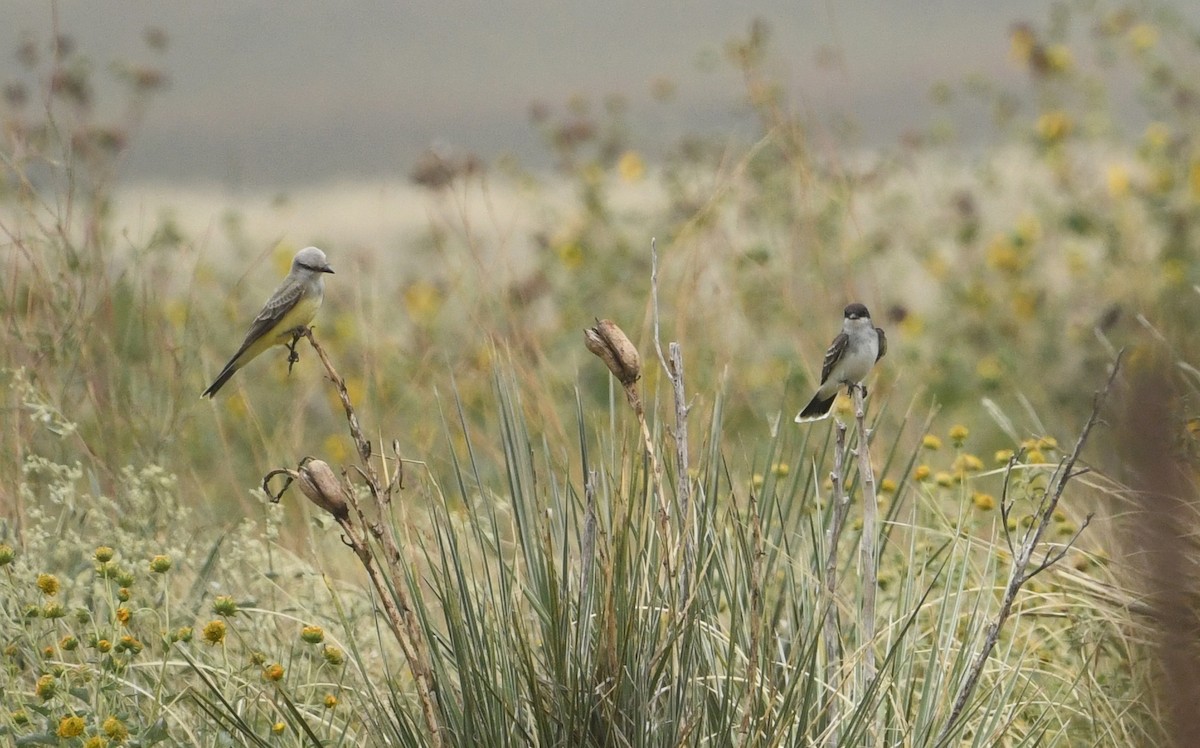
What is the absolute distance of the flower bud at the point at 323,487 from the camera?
1.78 metres

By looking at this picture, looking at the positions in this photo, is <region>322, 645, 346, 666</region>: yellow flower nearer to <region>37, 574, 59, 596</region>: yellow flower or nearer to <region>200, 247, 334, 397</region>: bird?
<region>37, 574, 59, 596</region>: yellow flower

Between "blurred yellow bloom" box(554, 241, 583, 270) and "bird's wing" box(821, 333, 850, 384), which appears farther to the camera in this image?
"blurred yellow bloom" box(554, 241, 583, 270)

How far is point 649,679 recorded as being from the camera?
216cm

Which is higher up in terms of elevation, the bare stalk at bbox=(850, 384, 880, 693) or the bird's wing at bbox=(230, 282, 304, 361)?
the bird's wing at bbox=(230, 282, 304, 361)

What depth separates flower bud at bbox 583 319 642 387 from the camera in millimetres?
1959

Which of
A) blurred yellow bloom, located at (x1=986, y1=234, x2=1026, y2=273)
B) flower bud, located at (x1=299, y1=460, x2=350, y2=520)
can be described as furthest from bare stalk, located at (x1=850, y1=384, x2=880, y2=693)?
blurred yellow bloom, located at (x1=986, y1=234, x2=1026, y2=273)

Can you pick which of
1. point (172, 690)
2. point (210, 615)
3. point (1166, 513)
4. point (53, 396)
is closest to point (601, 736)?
point (172, 690)

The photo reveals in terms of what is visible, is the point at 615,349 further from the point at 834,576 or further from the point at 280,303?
the point at 280,303

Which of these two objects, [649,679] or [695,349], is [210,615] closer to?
[649,679]

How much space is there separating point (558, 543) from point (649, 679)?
36cm

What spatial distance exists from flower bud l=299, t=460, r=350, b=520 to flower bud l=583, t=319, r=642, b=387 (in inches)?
15.5

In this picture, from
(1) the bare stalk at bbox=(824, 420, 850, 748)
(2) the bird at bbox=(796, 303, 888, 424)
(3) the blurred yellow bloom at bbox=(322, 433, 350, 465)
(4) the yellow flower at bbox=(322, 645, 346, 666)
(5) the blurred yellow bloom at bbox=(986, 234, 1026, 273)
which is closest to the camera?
(1) the bare stalk at bbox=(824, 420, 850, 748)

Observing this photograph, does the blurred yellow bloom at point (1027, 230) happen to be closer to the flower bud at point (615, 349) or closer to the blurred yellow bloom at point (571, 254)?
the blurred yellow bloom at point (571, 254)

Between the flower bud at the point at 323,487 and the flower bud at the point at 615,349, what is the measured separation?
15.5 inches
